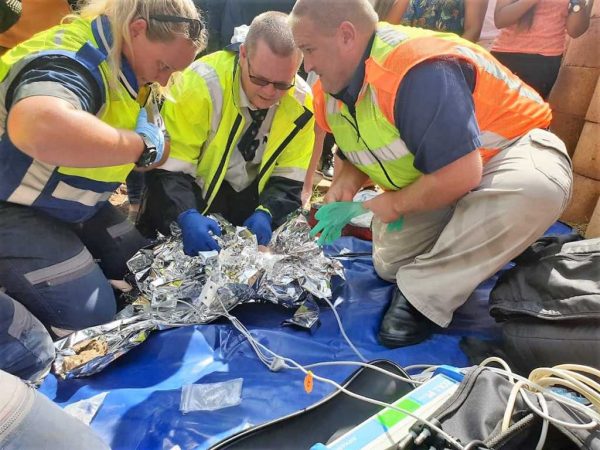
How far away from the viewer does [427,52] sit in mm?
1165

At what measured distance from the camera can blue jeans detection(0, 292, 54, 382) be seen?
3.69 feet

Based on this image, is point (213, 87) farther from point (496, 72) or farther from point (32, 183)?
point (496, 72)

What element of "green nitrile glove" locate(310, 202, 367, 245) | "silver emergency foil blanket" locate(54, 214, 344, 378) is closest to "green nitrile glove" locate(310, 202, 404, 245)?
"green nitrile glove" locate(310, 202, 367, 245)

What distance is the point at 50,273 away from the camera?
1360 millimetres

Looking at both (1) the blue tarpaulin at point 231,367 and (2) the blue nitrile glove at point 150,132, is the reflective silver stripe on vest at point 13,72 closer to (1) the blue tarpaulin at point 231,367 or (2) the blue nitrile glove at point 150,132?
(2) the blue nitrile glove at point 150,132

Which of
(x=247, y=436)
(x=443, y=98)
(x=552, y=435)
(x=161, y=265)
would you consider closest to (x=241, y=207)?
(x=161, y=265)

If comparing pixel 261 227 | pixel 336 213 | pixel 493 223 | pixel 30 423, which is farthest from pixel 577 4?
pixel 30 423

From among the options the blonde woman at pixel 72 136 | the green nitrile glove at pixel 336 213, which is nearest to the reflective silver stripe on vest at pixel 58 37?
the blonde woman at pixel 72 136

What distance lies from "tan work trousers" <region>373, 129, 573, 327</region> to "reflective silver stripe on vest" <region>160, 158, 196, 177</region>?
91 centimetres

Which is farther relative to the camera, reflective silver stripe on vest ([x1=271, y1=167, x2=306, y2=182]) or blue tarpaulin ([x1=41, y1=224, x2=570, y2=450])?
reflective silver stripe on vest ([x1=271, y1=167, x2=306, y2=182])

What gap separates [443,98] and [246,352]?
88cm

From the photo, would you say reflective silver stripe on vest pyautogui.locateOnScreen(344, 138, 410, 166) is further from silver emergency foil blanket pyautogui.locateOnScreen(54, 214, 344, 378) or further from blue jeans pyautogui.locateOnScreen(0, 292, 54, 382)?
blue jeans pyautogui.locateOnScreen(0, 292, 54, 382)

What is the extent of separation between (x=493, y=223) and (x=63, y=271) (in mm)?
1323

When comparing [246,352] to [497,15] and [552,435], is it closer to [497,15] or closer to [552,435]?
[552,435]
